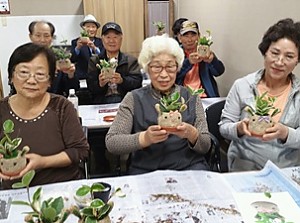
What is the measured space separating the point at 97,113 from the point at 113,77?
0.34 m

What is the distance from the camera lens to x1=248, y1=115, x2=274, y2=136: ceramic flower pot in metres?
1.51

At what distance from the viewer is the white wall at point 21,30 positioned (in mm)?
4777

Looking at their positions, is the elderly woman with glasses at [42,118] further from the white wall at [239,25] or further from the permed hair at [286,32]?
the white wall at [239,25]

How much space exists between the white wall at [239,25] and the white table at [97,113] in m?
0.50

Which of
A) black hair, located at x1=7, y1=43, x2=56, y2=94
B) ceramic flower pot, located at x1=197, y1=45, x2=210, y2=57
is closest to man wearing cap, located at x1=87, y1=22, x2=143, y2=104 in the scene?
ceramic flower pot, located at x1=197, y1=45, x2=210, y2=57

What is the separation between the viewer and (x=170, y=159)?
174cm

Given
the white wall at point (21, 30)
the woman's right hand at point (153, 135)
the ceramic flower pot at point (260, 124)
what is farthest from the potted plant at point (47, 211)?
the white wall at point (21, 30)

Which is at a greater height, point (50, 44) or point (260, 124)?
point (50, 44)

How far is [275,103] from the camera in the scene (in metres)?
1.80

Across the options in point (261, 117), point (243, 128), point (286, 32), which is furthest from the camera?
point (286, 32)

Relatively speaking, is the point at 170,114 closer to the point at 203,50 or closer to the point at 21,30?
the point at 203,50

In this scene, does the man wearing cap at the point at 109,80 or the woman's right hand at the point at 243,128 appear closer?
the woman's right hand at the point at 243,128

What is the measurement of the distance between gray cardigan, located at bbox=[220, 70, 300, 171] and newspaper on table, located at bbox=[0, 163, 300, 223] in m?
0.31

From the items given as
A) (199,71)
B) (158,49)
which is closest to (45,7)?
(199,71)
